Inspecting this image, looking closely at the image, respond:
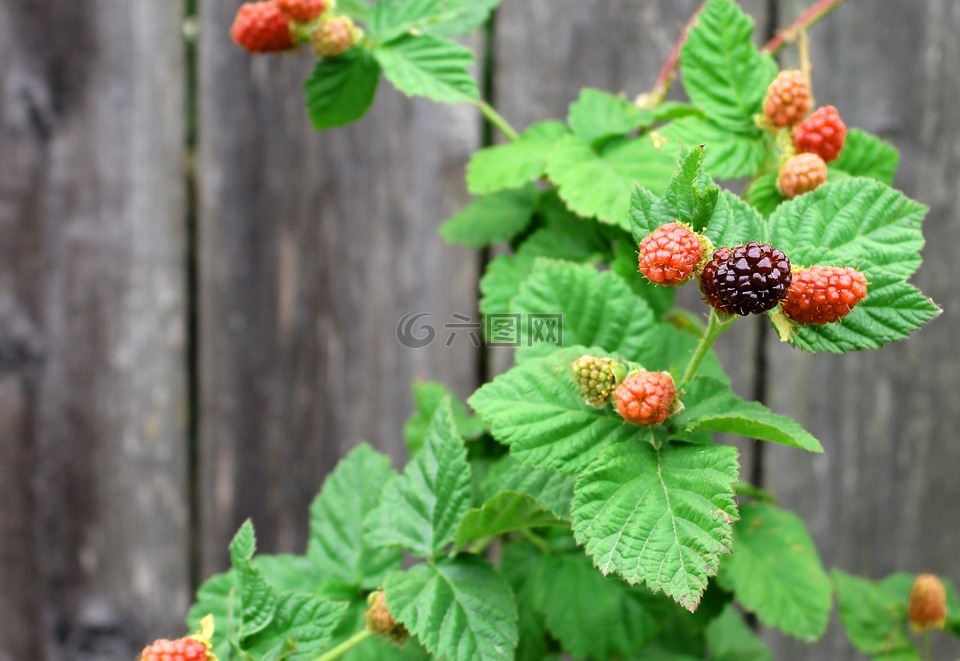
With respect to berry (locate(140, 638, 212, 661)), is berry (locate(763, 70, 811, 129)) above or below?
above

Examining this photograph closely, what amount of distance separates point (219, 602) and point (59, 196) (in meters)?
0.78

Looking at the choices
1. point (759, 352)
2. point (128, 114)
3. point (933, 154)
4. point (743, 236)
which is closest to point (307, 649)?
point (743, 236)

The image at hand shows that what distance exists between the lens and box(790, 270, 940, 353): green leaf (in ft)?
1.51

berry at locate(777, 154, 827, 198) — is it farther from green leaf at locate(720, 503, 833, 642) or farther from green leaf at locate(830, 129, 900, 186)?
green leaf at locate(720, 503, 833, 642)

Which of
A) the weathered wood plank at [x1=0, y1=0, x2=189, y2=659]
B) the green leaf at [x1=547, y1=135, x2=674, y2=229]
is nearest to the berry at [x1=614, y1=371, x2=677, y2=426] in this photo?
the green leaf at [x1=547, y1=135, x2=674, y2=229]

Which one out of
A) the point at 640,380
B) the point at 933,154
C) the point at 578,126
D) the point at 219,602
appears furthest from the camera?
the point at 933,154

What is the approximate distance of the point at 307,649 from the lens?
1.75ft

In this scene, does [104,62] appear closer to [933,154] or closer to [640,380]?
[640,380]

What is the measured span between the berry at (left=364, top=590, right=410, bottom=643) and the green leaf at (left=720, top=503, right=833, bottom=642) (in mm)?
288

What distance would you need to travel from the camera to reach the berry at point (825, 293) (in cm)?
43

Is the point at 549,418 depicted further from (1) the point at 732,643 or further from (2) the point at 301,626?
(1) the point at 732,643

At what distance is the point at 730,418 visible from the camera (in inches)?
17.7

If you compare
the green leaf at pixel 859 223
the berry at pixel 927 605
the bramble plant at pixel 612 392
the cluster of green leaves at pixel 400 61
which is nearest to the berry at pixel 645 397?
the bramble plant at pixel 612 392

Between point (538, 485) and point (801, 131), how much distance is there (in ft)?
0.99
